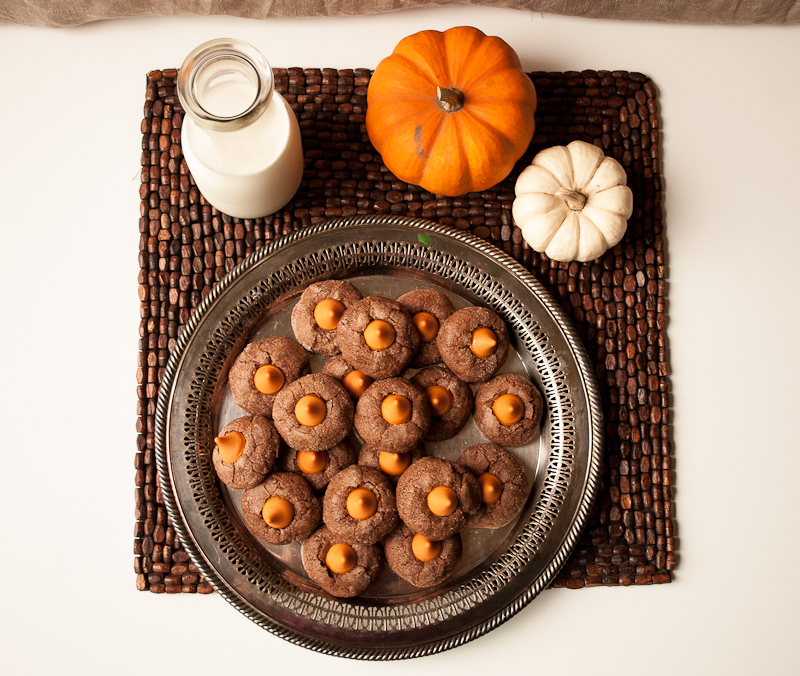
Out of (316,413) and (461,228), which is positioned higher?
(461,228)

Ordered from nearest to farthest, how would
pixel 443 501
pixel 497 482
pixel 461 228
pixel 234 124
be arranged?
pixel 234 124 < pixel 443 501 < pixel 497 482 < pixel 461 228

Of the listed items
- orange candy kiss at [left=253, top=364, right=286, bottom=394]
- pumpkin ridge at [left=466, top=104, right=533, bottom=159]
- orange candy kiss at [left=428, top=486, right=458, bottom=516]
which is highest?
pumpkin ridge at [left=466, top=104, right=533, bottom=159]

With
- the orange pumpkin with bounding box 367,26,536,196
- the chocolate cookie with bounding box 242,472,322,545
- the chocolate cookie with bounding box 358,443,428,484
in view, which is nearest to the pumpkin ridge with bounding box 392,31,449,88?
the orange pumpkin with bounding box 367,26,536,196

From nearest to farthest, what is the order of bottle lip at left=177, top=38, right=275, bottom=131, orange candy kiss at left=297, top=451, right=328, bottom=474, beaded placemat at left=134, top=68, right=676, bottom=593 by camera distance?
1. bottle lip at left=177, top=38, right=275, bottom=131
2. orange candy kiss at left=297, top=451, right=328, bottom=474
3. beaded placemat at left=134, top=68, right=676, bottom=593

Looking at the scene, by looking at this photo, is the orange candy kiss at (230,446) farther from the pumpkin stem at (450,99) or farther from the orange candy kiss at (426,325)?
the pumpkin stem at (450,99)

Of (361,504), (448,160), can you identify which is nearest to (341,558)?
(361,504)

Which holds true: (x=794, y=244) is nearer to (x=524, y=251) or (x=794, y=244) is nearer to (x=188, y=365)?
(x=524, y=251)

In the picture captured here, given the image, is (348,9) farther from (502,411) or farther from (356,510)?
(356,510)

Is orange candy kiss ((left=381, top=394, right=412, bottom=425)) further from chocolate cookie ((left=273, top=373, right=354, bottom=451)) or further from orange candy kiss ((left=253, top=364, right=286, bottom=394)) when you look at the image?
orange candy kiss ((left=253, top=364, right=286, bottom=394))
